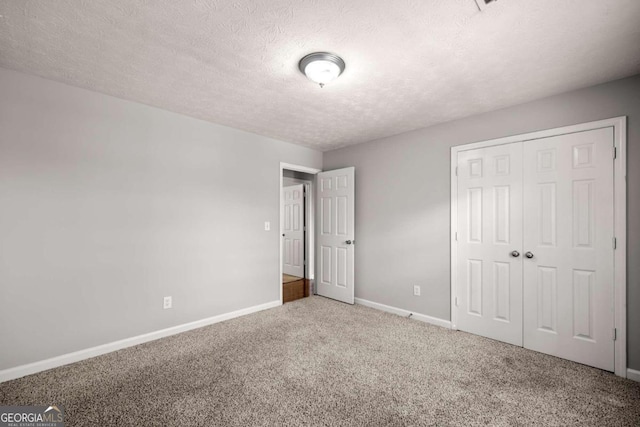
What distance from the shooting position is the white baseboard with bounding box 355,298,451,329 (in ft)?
11.3

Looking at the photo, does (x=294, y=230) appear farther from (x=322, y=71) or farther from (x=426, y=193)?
(x=322, y=71)

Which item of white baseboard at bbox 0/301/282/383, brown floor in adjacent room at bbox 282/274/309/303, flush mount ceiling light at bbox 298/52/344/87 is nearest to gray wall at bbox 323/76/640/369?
brown floor in adjacent room at bbox 282/274/309/303

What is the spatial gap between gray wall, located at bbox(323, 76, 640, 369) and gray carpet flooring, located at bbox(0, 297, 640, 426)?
0.66 metres

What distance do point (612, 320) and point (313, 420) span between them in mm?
2574

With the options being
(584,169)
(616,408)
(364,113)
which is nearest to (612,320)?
(616,408)

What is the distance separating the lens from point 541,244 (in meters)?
2.77

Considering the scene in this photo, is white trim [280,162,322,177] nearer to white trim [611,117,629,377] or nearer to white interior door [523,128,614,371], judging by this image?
white interior door [523,128,614,371]

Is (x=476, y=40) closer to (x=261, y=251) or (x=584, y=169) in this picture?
(x=584, y=169)

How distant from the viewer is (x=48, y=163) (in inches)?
96.0

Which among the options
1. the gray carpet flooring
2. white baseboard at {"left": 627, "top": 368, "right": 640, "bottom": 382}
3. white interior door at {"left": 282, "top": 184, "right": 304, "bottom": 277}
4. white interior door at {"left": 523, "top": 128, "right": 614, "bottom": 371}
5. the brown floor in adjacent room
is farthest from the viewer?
white interior door at {"left": 282, "top": 184, "right": 304, "bottom": 277}

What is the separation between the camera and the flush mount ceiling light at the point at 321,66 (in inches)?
80.7

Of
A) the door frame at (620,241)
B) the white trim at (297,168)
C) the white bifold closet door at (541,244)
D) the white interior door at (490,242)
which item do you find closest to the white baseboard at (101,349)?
the white trim at (297,168)

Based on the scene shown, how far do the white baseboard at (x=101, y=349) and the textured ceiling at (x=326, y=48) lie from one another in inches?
92.8

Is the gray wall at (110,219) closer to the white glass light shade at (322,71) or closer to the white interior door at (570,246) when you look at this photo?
the white glass light shade at (322,71)
